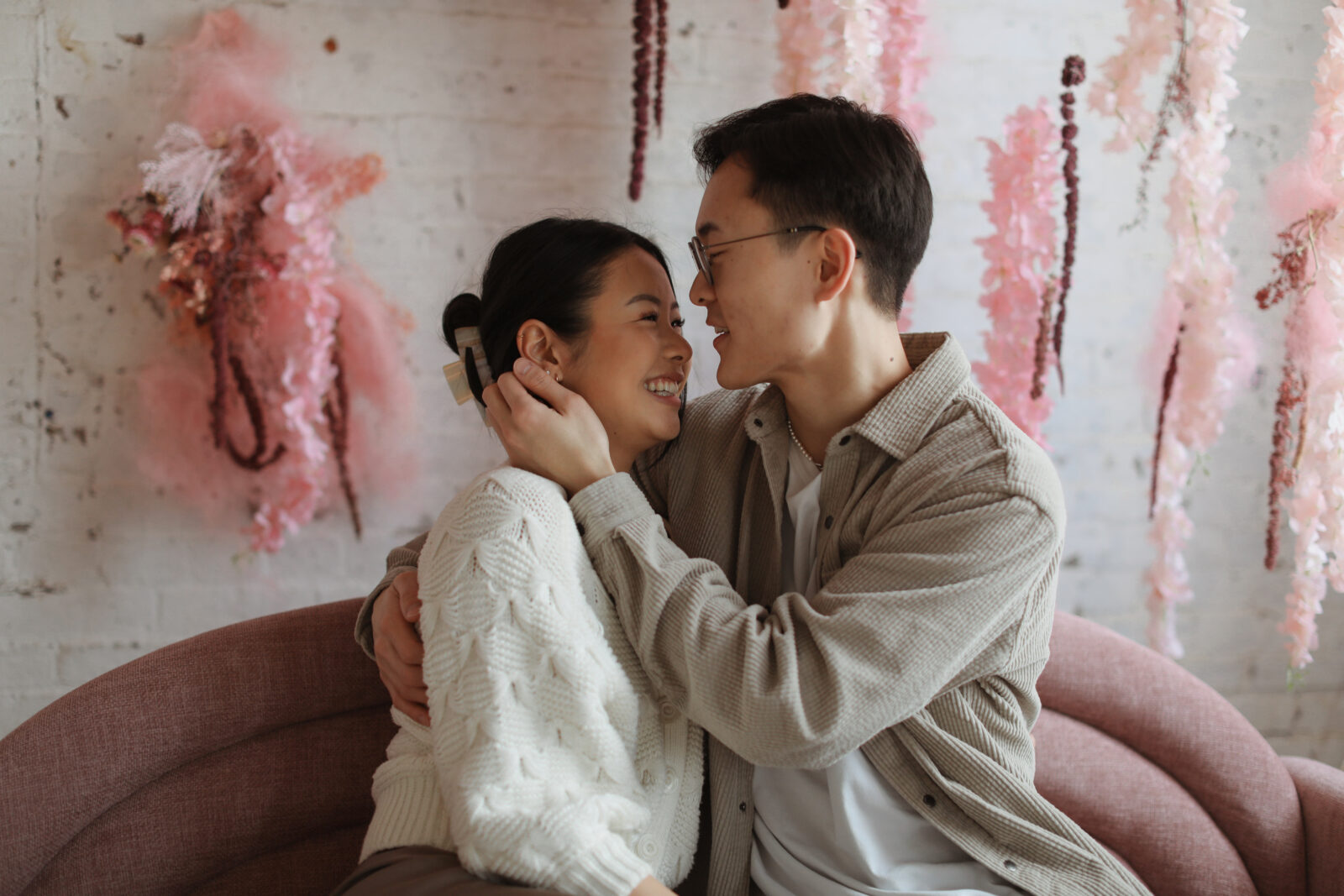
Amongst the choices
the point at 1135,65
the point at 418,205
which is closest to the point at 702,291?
the point at 418,205

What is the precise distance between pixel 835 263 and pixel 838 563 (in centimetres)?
46

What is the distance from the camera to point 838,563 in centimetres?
142

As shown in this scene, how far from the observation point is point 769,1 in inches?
82.1

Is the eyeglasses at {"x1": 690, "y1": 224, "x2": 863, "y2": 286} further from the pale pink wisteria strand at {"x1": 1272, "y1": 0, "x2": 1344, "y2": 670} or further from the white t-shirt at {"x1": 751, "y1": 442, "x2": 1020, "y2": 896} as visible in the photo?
the pale pink wisteria strand at {"x1": 1272, "y1": 0, "x2": 1344, "y2": 670}

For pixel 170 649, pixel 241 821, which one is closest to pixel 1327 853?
pixel 241 821

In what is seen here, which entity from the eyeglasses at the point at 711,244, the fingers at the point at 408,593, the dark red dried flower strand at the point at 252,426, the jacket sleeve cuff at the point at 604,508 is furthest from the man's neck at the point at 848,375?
the dark red dried flower strand at the point at 252,426

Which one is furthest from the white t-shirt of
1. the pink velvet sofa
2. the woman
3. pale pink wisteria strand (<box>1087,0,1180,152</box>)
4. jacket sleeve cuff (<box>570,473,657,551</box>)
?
pale pink wisteria strand (<box>1087,0,1180,152</box>)

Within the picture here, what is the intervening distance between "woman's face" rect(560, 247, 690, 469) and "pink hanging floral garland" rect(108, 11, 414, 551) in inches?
29.6

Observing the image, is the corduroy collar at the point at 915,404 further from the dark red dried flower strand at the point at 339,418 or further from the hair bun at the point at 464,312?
the dark red dried flower strand at the point at 339,418

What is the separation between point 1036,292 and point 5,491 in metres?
2.21

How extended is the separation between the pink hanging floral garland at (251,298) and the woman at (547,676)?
2.01 ft

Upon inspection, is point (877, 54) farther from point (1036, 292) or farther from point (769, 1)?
point (1036, 292)

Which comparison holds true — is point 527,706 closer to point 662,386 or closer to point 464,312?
point 662,386

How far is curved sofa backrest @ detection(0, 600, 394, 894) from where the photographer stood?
1440mm
